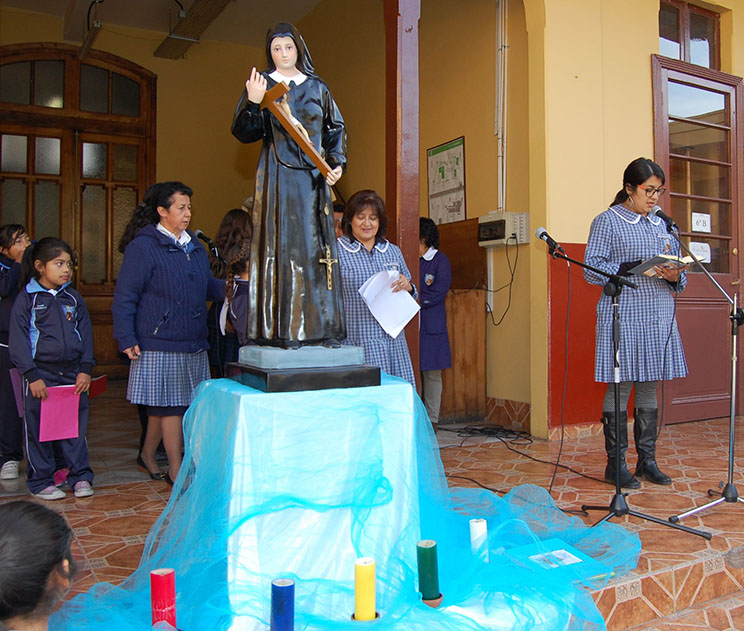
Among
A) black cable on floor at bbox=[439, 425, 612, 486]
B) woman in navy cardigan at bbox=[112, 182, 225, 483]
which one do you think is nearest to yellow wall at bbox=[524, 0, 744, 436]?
black cable on floor at bbox=[439, 425, 612, 486]

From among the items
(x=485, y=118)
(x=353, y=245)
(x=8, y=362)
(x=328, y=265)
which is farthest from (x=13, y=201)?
(x=328, y=265)

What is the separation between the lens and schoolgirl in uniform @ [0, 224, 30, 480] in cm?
354

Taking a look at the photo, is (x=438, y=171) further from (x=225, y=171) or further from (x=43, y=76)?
(x=43, y=76)

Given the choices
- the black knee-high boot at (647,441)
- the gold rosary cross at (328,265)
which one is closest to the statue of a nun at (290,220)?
the gold rosary cross at (328,265)

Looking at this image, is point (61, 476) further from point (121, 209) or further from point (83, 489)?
point (121, 209)

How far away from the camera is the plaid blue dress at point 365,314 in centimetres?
286

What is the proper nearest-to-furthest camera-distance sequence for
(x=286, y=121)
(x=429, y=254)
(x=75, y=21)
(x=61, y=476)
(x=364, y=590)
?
1. (x=364, y=590)
2. (x=286, y=121)
3. (x=61, y=476)
4. (x=429, y=254)
5. (x=75, y=21)

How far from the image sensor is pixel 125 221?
746cm

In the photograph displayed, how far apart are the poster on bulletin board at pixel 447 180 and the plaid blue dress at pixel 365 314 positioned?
253cm

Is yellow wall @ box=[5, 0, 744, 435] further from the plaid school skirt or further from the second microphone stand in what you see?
the plaid school skirt

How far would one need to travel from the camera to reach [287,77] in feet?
6.54

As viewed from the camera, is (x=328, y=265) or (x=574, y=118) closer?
(x=328, y=265)

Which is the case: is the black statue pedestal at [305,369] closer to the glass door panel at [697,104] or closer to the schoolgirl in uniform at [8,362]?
the schoolgirl in uniform at [8,362]

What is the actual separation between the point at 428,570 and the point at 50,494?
2076mm
